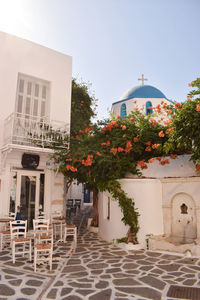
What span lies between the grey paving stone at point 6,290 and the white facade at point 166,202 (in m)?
4.90

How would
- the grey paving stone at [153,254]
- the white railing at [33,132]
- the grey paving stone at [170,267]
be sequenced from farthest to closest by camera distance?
the white railing at [33,132] < the grey paving stone at [153,254] < the grey paving stone at [170,267]

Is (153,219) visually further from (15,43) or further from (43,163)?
(15,43)

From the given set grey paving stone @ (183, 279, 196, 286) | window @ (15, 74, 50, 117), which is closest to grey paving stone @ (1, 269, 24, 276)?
grey paving stone @ (183, 279, 196, 286)

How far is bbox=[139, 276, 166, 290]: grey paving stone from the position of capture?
527cm

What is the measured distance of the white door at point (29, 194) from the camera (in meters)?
10.1

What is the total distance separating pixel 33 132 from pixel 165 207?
621 cm

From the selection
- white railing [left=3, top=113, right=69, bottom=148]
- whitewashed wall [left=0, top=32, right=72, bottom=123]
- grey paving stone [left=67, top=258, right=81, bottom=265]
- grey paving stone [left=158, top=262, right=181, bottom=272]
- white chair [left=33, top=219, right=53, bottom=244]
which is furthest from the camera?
whitewashed wall [left=0, top=32, right=72, bottom=123]

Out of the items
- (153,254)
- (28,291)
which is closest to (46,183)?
(153,254)

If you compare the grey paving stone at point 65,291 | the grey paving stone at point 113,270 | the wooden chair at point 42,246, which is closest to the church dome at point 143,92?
the wooden chair at point 42,246

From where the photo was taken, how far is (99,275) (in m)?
5.95

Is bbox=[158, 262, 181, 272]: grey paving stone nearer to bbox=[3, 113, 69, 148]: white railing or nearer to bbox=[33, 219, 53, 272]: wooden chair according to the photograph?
bbox=[33, 219, 53, 272]: wooden chair

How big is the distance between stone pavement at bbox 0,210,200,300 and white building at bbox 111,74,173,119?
14.0 meters

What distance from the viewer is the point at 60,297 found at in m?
4.69

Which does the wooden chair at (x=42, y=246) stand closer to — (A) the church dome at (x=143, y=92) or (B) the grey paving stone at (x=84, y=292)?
(B) the grey paving stone at (x=84, y=292)
